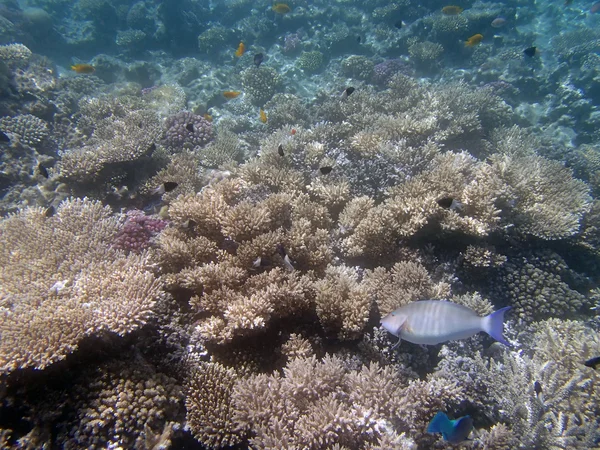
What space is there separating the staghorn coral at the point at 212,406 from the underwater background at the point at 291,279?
0.02 metres

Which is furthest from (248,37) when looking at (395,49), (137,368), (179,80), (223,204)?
(137,368)

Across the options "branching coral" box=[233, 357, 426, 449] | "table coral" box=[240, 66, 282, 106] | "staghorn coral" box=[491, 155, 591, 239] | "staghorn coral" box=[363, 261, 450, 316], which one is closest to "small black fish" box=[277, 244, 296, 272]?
"staghorn coral" box=[363, 261, 450, 316]

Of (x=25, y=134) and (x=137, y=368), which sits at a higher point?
(x=25, y=134)

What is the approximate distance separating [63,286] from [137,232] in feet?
4.52

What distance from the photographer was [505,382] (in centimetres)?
362

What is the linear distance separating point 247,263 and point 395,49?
48.2ft

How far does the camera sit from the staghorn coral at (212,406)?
2.91 m

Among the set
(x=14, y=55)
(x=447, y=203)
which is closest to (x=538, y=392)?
(x=447, y=203)

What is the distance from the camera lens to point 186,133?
27.6 feet

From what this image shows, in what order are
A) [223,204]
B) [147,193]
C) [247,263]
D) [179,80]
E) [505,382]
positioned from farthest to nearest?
1. [179,80]
2. [147,193]
3. [223,204]
4. [247,263]
5. [505,382]

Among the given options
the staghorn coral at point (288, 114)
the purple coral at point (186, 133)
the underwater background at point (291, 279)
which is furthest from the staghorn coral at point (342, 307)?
the staghorn coral at point (288, 114)

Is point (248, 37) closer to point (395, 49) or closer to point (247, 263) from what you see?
point (395, 49)

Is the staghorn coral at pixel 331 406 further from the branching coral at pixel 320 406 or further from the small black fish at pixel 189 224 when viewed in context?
the small black fish at pixel 189 224

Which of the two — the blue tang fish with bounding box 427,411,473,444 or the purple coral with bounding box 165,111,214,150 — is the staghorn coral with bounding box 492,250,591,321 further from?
the purple coral with bounding box 165,111,214,150
